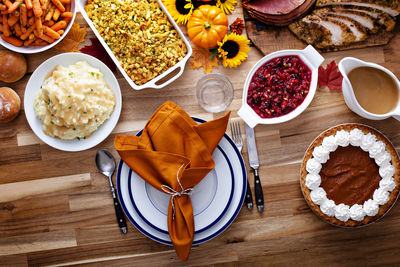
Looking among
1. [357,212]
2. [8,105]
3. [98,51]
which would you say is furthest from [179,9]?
[357,212]

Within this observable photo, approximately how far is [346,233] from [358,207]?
0.83ft

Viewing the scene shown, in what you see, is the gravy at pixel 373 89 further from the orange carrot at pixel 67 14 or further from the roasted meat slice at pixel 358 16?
the orange carrot at pixel 67 14

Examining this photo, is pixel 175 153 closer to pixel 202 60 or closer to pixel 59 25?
pixel 202 60

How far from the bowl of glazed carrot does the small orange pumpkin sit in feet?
2.19

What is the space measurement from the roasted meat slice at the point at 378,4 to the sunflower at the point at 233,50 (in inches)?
19.4

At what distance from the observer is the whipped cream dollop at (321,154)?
173cm

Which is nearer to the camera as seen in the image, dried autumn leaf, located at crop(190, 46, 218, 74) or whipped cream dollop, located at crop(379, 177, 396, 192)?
whipped cream dollop, located at crop(379, 177, 396, 192)

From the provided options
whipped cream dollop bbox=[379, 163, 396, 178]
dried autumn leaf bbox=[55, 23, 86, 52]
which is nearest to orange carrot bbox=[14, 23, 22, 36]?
dried autumn leaf bbox=[55, 23, 86, 52]

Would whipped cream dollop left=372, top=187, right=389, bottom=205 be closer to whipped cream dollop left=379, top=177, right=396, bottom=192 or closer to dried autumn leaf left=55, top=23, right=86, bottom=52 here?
whipped cream dollop left=379, top=177, right=396, bottom=192

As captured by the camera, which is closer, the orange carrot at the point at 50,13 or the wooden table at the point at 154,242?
the orange carrot at the point at 50,13

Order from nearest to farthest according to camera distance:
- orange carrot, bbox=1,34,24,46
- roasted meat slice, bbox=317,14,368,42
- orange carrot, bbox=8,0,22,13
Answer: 1. orange carrot, bbox=8,0,22,13
2. orange carrot, bbox=1,34,24,46
3. roasted meat slice, bbox=317,14,368,42

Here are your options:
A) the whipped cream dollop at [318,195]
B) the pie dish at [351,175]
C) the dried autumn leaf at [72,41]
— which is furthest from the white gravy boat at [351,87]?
the dried autumn leaf at [72,41]

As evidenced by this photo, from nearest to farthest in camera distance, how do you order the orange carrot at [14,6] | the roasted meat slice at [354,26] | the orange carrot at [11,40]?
the orange carrot at [14,6] < the orange carrot at [11,40] < the roasted meat slice at [354,26]

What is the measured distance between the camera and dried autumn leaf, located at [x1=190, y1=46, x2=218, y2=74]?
6.03 feet
